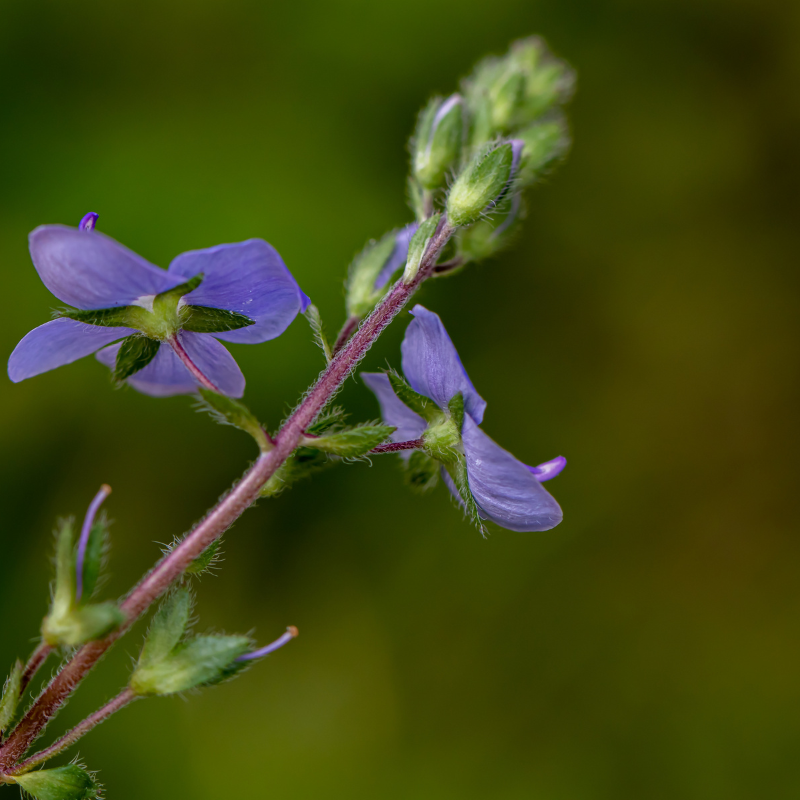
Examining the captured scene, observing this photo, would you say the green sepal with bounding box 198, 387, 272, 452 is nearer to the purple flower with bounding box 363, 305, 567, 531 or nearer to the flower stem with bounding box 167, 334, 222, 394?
the flower stem with bounding box 167, 334, 222, 394

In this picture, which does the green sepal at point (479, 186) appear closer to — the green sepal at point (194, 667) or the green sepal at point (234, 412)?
the green sepal at point (234, 412)

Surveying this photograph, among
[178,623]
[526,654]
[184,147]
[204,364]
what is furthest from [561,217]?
[178,623]

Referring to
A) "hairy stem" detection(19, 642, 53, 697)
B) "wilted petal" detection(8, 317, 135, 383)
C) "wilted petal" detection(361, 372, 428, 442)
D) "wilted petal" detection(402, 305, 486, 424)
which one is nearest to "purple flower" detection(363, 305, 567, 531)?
"wilted petal" detection(402, 305, 486, 424)

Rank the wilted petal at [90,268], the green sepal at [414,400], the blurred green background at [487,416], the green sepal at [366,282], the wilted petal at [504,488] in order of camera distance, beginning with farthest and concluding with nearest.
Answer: the blurred green background at [487,416], the green sepal at [366,282], the green sepal at [414,400], the wilted petal at [504,488], the wilted petal at [90,268]

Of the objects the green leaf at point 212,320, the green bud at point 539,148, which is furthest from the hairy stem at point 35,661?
the green bud at point 539,148

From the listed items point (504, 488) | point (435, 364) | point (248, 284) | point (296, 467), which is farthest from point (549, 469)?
point (248, 284)

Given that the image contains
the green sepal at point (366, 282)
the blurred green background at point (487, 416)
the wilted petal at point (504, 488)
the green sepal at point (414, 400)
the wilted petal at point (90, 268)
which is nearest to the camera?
the wilted petal at point (90, 268)
